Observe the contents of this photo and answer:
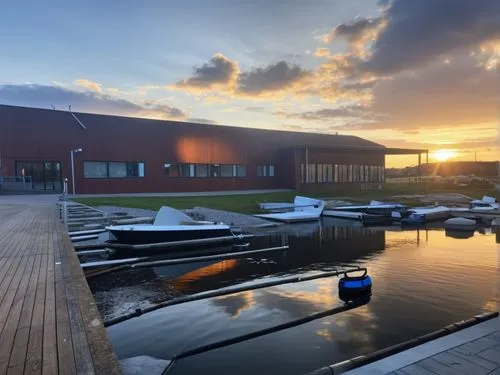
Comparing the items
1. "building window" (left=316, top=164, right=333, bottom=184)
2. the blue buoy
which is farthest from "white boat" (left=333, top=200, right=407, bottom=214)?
the blue buoy

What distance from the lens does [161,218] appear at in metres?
18.3

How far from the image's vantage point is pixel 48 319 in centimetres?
462

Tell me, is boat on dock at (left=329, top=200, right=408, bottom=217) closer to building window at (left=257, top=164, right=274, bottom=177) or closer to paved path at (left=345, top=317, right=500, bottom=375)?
building window at (left=257, top=164, right=274, bottom=177)

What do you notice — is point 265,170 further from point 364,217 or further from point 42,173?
point 42,173

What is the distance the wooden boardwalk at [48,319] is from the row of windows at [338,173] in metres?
37.4

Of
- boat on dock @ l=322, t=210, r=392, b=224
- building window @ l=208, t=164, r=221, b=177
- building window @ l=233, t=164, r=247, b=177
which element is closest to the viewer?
boat on dock @ l=322, t=210, r=392, b=224

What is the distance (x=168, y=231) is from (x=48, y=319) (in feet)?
41.4

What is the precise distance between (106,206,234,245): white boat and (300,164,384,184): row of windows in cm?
2681

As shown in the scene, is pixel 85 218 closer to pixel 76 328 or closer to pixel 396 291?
pixel 396 291

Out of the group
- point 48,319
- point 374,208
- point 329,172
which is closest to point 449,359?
point 48,319

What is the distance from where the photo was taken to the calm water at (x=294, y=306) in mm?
7219

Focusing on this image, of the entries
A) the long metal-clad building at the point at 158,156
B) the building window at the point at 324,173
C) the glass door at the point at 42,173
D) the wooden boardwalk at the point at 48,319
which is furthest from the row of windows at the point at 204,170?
the wooden boardwalk at the point at 48,319

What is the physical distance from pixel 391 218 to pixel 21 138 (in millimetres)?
30054

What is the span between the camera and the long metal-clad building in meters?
Answer: 31.4
